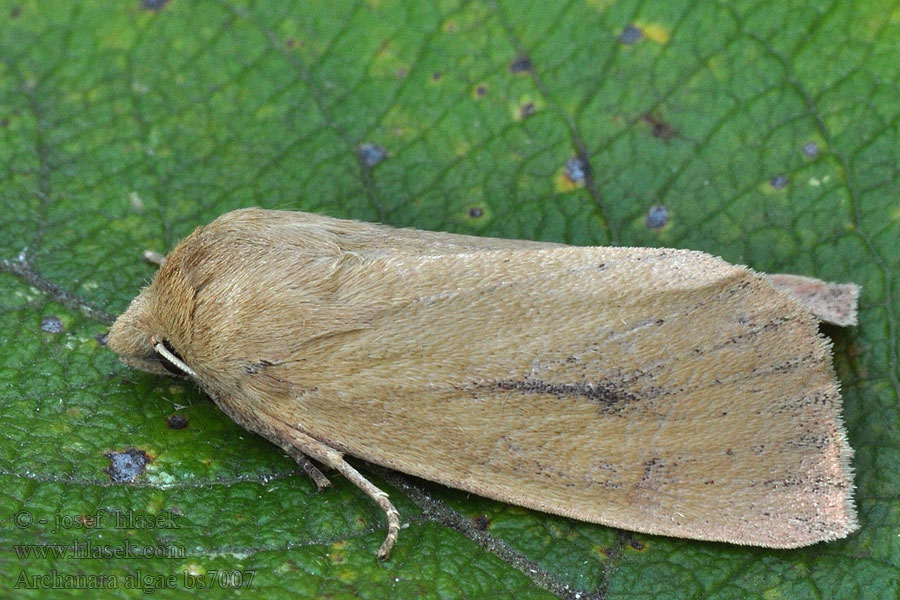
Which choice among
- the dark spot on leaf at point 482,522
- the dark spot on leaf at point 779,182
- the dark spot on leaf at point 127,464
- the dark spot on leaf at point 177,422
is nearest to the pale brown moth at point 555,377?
the dark spot on leaf at point 482,522

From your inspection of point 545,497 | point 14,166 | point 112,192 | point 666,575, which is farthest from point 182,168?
point 666,575

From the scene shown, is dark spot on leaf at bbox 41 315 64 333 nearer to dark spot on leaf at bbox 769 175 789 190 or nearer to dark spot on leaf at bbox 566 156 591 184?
dark spot on leaf at bbox 566 156 591 184

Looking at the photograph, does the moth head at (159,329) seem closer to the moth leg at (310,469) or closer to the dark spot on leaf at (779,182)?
the moth leg at (310,469)

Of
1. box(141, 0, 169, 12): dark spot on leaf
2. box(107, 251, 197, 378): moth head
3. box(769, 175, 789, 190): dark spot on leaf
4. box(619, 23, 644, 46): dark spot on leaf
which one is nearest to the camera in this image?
box(107, 251, 197, 378): moth head

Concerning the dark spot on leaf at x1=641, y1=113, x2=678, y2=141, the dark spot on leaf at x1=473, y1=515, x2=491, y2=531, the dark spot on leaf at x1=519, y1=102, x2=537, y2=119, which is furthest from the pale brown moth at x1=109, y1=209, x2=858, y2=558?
the dark spot on leaf at x1=519, y1=102, x2=537, y2=119

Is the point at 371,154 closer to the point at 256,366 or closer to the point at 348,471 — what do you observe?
the point at 256,366

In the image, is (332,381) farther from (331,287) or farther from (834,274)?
(834,274)
